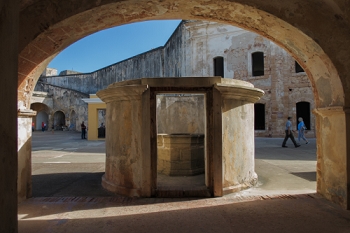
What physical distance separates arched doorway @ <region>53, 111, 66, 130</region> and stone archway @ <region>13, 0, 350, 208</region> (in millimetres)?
29869

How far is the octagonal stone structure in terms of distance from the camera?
4602mm

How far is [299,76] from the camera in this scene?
58.4ft

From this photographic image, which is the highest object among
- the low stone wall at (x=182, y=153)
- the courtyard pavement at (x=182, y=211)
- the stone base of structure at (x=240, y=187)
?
the low stone wall at (x=182, y=153)

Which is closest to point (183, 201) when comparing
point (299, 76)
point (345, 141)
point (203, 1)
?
point (345, 141)

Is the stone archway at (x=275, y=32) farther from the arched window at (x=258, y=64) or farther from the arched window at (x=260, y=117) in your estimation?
the arched window at (x=258, y=64)

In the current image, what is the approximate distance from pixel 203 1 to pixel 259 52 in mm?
16957

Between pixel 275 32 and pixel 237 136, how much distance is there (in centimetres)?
208

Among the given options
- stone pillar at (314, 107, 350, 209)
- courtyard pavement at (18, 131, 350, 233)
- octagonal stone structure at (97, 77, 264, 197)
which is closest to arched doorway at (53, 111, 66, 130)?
courtyard pavement at (18, 131, 350, 233)

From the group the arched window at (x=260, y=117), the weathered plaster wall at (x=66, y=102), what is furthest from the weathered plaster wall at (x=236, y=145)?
the weathered plaster wall at (x=66, y=102)

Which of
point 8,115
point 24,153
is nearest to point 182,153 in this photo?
point 24,153

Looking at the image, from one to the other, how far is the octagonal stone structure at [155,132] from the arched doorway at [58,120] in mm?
29700

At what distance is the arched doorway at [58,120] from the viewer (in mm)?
31281

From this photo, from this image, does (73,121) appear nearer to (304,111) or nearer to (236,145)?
(304,111)

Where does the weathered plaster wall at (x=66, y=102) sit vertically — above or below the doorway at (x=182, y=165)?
above
